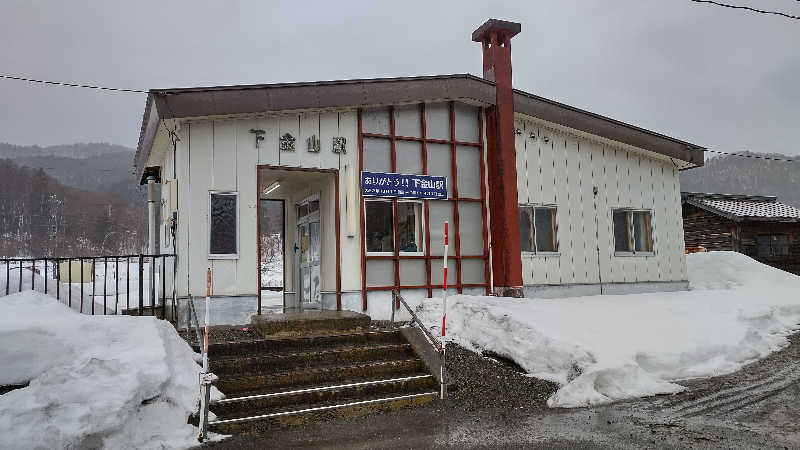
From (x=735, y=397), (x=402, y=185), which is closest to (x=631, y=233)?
(x=402, y=185)

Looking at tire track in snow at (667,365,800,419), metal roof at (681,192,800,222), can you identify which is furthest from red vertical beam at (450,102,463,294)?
metal roof at (681,192,800,222)

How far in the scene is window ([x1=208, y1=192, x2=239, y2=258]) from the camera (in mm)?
9703

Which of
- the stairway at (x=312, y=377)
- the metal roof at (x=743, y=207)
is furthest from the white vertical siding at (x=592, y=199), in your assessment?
the metal roof at (x=743, y=207)

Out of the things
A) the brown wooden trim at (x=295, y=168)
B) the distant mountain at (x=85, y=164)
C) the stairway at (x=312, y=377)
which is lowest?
the stairway at (x=312, y=377)

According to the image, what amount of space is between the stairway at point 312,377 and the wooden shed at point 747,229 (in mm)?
20063

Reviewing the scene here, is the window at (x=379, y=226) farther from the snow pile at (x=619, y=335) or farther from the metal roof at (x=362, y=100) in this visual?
the metal roof at (x=362, y=100)

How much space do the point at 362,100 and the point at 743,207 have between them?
67.9 ft

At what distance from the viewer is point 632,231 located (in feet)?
47.2

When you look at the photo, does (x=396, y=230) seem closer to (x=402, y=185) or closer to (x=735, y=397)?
(x=402, y=185)

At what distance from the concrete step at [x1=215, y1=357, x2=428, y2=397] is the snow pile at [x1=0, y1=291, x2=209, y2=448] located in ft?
1.76

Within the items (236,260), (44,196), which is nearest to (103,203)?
(44,196)

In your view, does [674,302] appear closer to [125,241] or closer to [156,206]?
[156,206]

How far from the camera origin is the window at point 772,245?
23078mm

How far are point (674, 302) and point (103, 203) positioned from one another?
92.0 metres
